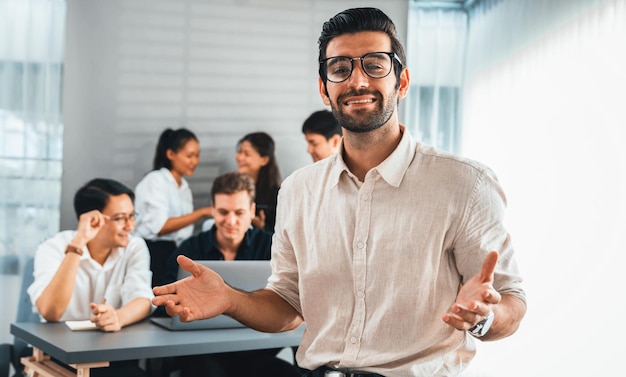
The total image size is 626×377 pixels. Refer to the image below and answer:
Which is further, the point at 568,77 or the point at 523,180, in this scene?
the point at 523,180

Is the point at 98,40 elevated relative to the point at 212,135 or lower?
elevated

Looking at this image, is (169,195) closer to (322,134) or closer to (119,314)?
(322,134)

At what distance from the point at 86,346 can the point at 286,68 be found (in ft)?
11.7

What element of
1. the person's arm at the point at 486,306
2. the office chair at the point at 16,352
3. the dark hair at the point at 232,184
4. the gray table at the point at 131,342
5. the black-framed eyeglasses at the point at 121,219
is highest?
the dark hair at the point at 232,184

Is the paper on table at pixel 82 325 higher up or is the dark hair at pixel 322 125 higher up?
the dark hair at pixel 322 125

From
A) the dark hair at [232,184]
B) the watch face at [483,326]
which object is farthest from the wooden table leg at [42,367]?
the watch face at [483,326]

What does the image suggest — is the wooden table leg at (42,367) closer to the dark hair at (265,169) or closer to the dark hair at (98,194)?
the dark hair at (98,194)

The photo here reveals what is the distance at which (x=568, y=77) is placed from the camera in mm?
4496

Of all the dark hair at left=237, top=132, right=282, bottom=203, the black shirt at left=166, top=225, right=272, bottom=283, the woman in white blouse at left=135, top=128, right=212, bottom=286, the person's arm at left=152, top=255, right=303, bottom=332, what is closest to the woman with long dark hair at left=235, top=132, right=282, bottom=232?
the dark hair at left=237, top=132, right=282, bottom=203

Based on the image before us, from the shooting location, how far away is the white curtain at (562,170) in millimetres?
4047

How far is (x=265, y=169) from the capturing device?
16.9ft

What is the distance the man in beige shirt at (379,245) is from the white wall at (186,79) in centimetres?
389

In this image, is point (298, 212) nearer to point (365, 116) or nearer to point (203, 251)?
point (365, 116)

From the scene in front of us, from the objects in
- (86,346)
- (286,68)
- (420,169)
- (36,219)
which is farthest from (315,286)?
(286,68)
